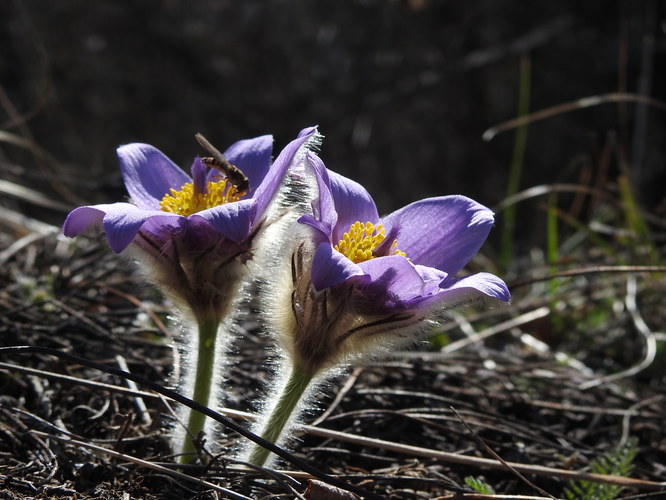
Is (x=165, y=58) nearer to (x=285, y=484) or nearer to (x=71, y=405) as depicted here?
(x=71, y=405)

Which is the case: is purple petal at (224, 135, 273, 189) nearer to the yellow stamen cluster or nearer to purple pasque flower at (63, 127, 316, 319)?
purple pasque flower at (63, 127, 316, 319)

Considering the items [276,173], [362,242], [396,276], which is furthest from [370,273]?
[276,173]

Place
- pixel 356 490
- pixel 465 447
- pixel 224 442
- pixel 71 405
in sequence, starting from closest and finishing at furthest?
pixel 356 490, pixel 224 442, pixel 71 405, pixel 465 447

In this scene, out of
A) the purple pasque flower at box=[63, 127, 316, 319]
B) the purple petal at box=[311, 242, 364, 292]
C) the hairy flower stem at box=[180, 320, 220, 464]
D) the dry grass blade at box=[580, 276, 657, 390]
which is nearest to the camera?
the purple petal at box=[311, 242, 364, 292]

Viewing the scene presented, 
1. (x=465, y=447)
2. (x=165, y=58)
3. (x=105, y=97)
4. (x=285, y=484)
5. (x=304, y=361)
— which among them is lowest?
(x=465, y=447)

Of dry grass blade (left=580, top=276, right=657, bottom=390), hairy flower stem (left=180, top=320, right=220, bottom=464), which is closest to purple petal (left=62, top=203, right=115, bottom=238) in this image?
hairy flower stem (left=180, top=320, right=220, bottom=464)

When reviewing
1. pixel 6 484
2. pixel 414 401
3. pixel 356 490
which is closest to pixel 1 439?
pixel 6 484

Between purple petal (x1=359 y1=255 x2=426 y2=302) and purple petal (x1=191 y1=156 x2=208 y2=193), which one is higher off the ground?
purple petal (x1=191 y1=156 x2=208 y2=193)

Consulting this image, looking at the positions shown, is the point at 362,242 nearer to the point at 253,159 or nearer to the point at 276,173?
the point at 276,173
